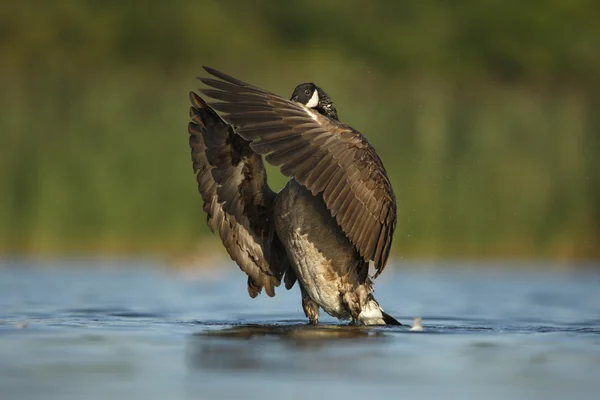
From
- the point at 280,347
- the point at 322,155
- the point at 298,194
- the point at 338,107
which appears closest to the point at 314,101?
the point at 298,194

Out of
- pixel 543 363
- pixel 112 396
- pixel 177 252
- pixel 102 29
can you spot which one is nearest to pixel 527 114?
pixel 177 252

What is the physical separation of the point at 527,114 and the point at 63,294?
56.6ft

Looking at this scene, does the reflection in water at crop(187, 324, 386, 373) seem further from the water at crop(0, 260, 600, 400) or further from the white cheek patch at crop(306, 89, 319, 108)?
the white cheek patch at crop(306, 89, 319, 108)

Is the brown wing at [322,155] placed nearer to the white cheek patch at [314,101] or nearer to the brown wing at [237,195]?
the white cheek patch at [314,101]

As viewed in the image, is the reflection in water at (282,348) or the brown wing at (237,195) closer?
the reflection in water at (282,348)

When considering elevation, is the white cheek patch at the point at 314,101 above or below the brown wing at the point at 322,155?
above

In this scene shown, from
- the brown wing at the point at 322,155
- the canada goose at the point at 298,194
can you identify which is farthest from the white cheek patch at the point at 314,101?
the brown wing at the point at 322,155

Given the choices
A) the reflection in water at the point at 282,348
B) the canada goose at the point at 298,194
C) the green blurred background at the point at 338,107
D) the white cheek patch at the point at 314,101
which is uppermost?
the green blurred background at the point at 338,107

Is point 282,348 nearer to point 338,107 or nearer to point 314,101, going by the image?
point 314,101

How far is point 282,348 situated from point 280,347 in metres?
0.06

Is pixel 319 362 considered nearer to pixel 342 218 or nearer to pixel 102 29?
pixel 342 218

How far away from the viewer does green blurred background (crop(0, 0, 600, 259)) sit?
2212 centimetres

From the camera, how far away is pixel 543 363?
7676mm

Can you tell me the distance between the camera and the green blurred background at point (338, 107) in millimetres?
22125
